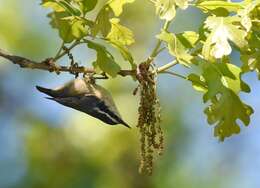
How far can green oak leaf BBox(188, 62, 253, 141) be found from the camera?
1.29 meters

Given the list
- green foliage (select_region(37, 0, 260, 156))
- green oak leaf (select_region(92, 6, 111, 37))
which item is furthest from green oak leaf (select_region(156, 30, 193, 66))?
green oak leaf (select_region(92, 6, 111, 37))

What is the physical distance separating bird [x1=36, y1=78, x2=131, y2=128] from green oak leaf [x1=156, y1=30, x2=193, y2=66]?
0.15m

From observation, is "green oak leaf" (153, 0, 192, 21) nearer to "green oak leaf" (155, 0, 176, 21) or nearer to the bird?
"green oak leaf" (155, 0, 176, 21)

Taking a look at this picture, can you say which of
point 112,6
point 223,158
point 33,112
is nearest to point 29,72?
point 33,112

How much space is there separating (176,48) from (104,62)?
13 centimetres

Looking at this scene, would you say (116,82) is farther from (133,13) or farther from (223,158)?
(223,158)

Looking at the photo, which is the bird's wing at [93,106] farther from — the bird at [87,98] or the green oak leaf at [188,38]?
the green oak leaf at [188,38]

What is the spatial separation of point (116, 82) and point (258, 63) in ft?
8.74

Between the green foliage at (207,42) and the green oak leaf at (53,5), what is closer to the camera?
the green foliage at (207,42)

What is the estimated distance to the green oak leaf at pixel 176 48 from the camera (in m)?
1.25

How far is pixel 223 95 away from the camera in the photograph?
4.36 ft

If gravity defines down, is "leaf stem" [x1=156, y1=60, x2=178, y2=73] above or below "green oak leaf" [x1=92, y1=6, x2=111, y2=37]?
below

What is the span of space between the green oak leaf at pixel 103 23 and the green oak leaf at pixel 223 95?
186mm

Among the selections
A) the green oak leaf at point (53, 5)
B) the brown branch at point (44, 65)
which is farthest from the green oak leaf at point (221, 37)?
the green oak leaf at point (53, 5)
